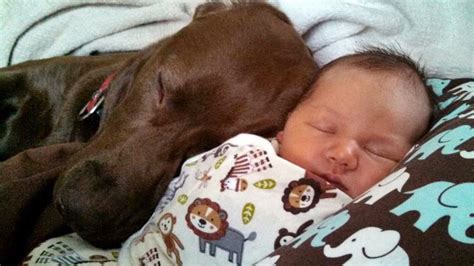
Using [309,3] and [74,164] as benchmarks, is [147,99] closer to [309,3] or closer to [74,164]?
[74,164]

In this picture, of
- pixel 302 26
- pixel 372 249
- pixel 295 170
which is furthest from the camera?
pixel 302 26

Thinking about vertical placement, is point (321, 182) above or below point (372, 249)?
below

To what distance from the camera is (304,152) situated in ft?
3.73

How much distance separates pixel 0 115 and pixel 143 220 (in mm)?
732

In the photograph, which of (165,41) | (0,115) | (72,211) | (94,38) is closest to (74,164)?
(72,211)

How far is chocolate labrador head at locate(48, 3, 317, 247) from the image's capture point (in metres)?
1.13

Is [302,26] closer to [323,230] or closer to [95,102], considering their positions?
[95,102]

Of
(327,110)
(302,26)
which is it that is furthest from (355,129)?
(302,26)

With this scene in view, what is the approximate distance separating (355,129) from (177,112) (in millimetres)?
364

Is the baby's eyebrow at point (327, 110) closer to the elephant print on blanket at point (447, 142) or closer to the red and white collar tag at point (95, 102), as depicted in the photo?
the elephant print on blanket at point (447, 142)

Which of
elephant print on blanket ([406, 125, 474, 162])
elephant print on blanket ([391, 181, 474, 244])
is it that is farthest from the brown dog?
elephant print on blanket ([391, 181, 474, 244])

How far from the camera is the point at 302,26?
1.65 m

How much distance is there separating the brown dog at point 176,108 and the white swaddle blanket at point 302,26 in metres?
0.22

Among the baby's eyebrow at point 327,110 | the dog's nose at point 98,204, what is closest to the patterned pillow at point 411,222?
the baby's eyebrow at point 327,110
